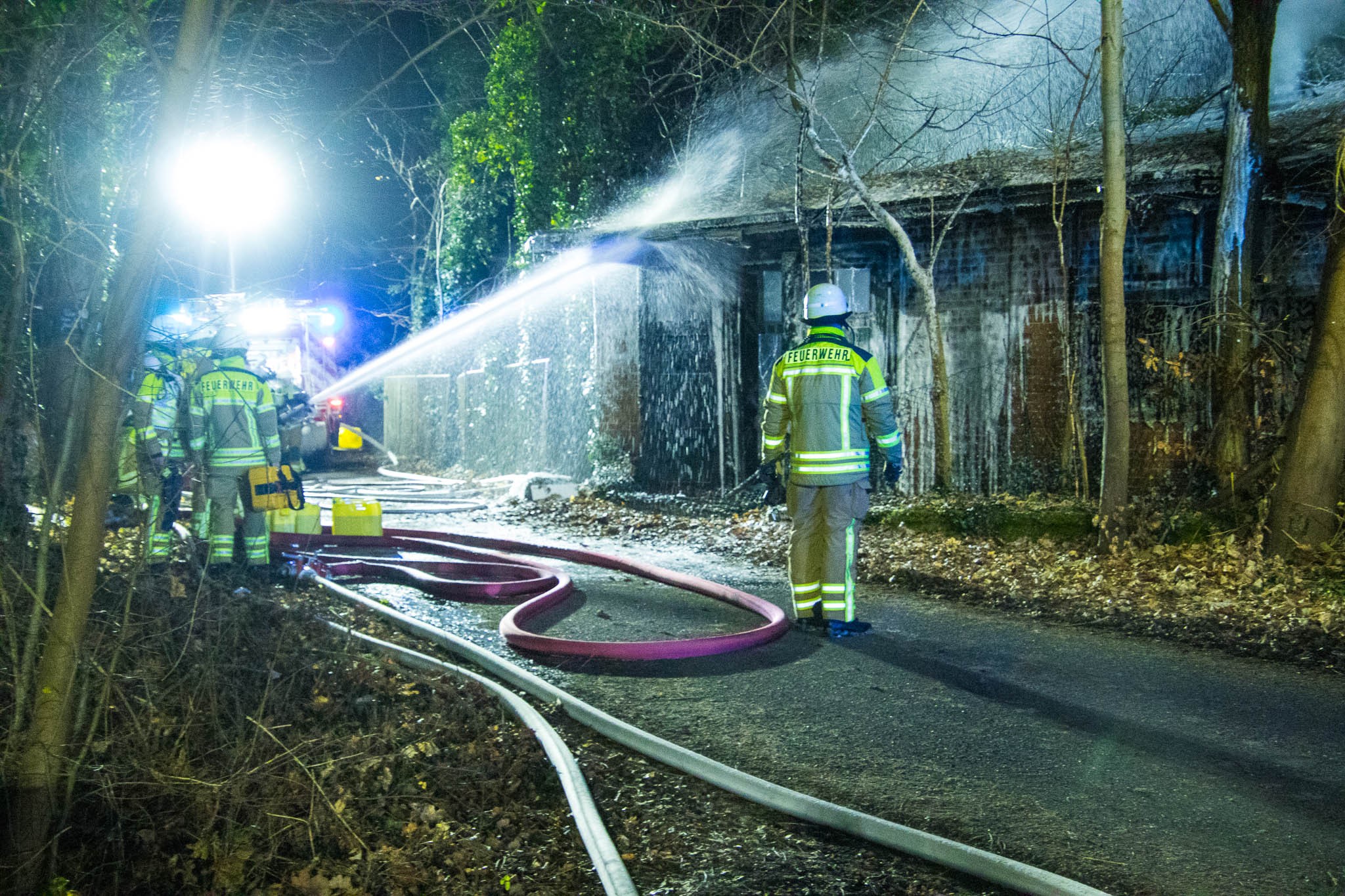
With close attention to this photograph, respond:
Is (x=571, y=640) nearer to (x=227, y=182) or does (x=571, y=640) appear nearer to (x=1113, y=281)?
(x=227, y=182)

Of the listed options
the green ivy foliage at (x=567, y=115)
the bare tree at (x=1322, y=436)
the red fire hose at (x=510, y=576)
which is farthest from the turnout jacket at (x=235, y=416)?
the green ivy foliage at (x=567, y=115)

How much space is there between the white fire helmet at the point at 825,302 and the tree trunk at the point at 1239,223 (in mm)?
4131

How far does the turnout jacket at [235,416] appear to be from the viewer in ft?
24.7

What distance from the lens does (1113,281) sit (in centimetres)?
802

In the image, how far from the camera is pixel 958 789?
3832mm

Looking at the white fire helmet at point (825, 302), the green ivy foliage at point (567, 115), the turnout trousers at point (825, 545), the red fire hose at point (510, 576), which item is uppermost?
the green ivy foliage at point (567, 115)

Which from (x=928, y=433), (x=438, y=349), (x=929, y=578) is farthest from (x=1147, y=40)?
(x=438, y=349)

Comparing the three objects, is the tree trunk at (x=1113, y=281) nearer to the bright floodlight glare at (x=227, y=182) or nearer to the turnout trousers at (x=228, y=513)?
the bright floodlight glare at (x=227, y=182)

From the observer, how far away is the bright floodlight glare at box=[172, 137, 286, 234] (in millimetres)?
3389

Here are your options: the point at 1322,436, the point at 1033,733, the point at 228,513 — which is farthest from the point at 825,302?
the point at 228,513

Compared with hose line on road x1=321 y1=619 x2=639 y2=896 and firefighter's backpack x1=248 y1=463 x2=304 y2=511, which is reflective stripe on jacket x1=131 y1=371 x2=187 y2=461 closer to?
firefighter's backpack x1=248 y1=463 x2=304 y2=511

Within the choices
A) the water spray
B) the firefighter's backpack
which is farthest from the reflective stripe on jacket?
the water spray

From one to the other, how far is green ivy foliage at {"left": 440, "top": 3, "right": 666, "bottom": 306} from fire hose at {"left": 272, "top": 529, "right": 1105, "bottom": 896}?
24.0 ft

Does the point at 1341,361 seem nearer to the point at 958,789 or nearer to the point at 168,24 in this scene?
the point at 958,789
